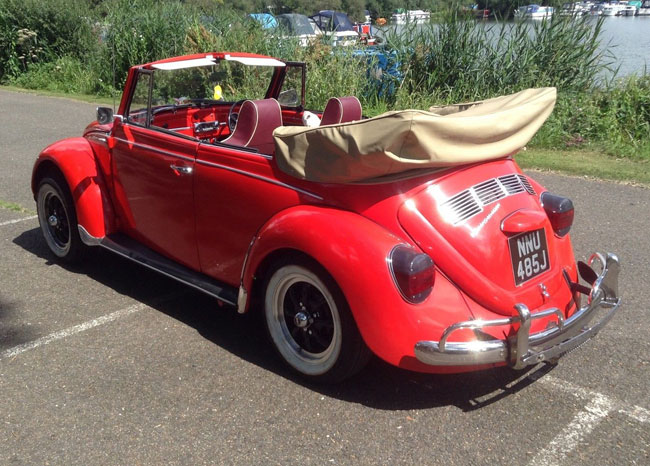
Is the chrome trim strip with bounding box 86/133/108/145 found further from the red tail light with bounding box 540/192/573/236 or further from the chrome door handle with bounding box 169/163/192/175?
the red tail light with bounding box 540/192/573/236

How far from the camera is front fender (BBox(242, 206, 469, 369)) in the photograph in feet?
10.4

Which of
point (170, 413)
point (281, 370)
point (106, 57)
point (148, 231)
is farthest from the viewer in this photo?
point (106, 57)

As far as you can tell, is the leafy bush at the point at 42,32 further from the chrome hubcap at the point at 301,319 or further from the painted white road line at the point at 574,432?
the painted white road line at the point at 574,432

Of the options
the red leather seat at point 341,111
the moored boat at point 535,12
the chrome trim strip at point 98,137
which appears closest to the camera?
the red leather seat at point 341,111

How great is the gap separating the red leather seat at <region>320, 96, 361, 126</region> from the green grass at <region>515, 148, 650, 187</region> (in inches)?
179

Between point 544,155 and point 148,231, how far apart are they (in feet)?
21.3

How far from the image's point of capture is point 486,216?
3.49 meters

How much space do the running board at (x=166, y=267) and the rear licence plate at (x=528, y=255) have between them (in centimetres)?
156

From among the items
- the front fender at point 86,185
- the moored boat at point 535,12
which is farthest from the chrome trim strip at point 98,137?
the moored boat at point 535,12

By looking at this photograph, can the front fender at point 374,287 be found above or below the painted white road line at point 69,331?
above

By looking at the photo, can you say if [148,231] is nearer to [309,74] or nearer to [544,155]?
[544,155]

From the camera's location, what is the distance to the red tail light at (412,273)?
313 centimetres

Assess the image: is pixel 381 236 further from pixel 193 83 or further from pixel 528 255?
pixel 193 83

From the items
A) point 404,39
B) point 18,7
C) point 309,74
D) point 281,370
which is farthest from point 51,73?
point 281,370
